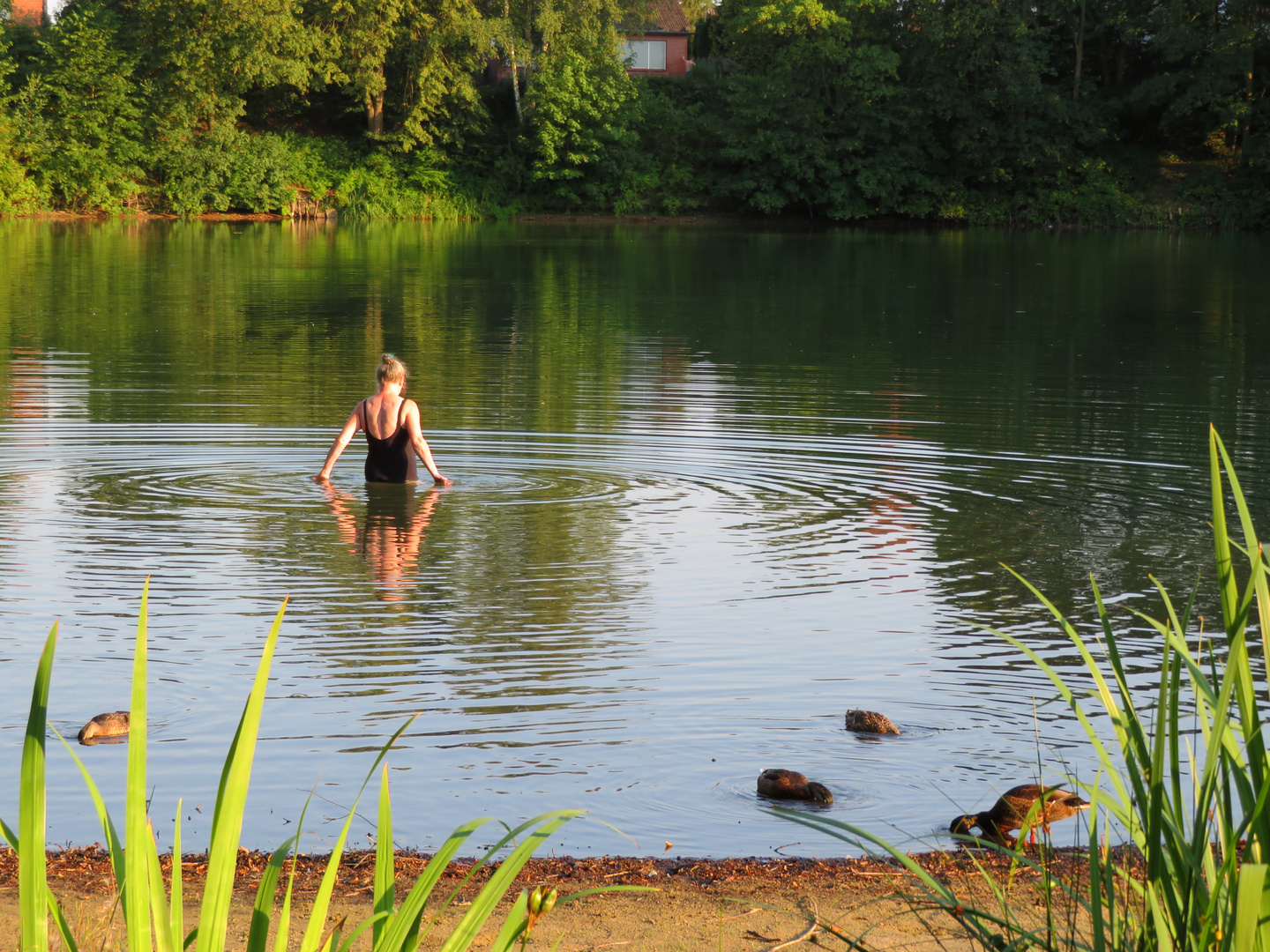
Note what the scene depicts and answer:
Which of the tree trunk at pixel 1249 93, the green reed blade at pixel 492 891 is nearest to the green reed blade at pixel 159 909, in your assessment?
the green reed blade at pixel 492 891

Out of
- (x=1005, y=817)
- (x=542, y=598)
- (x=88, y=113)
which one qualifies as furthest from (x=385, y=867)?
(x=88, y=113)

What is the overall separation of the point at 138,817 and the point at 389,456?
948cm

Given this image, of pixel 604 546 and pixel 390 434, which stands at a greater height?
pixel 390 434

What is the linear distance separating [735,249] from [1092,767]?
123 ft

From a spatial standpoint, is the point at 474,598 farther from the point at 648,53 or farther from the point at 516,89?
the point at 648,53

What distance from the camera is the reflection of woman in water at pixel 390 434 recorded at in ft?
35.2

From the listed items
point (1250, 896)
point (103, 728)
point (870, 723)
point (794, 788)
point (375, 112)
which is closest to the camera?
point (1250, 896)

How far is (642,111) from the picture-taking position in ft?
194

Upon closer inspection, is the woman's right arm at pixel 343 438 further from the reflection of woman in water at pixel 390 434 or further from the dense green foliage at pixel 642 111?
the dense green foliage at pixel 642 111

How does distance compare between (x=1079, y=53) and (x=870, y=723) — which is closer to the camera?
(x=870, y=723)

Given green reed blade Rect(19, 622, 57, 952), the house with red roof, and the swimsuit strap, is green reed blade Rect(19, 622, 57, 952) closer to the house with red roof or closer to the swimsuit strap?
the swimsuit strap

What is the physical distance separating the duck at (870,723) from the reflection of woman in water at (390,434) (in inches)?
217

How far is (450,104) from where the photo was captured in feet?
192

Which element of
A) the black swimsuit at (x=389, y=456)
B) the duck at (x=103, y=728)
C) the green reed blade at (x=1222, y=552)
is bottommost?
the duck at (x=103, y=728)
